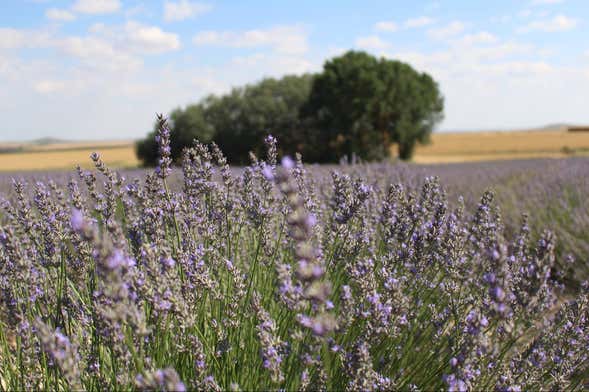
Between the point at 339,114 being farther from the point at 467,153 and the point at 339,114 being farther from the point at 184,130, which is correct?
the point at 467,153

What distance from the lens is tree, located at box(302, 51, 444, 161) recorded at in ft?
80.6

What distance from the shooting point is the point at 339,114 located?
986 inches

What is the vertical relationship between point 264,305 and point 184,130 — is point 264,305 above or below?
below

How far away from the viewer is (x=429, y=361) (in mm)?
2213

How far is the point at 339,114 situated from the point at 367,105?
148 centimetres

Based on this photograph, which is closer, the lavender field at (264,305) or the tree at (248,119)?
the lavender field at (264,305)

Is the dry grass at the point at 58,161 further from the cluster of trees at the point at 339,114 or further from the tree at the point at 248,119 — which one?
the cluster of trees at the point at 339,114

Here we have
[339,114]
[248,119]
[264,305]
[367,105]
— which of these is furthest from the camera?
[248,119]

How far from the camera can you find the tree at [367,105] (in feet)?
80.6

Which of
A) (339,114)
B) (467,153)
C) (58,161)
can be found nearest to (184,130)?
(339,114)

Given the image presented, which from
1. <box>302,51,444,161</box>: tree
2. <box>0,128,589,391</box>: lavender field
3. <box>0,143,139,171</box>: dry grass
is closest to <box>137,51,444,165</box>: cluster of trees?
<box>302,51,444,161</box>: tree

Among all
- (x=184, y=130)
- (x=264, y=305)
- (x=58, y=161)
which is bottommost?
(x=264, y=305)

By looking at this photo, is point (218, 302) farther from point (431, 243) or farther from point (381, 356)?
point (431, 243)

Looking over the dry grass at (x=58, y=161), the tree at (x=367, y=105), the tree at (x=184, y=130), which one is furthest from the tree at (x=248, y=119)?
the dry grass at (x=58, y=161)
